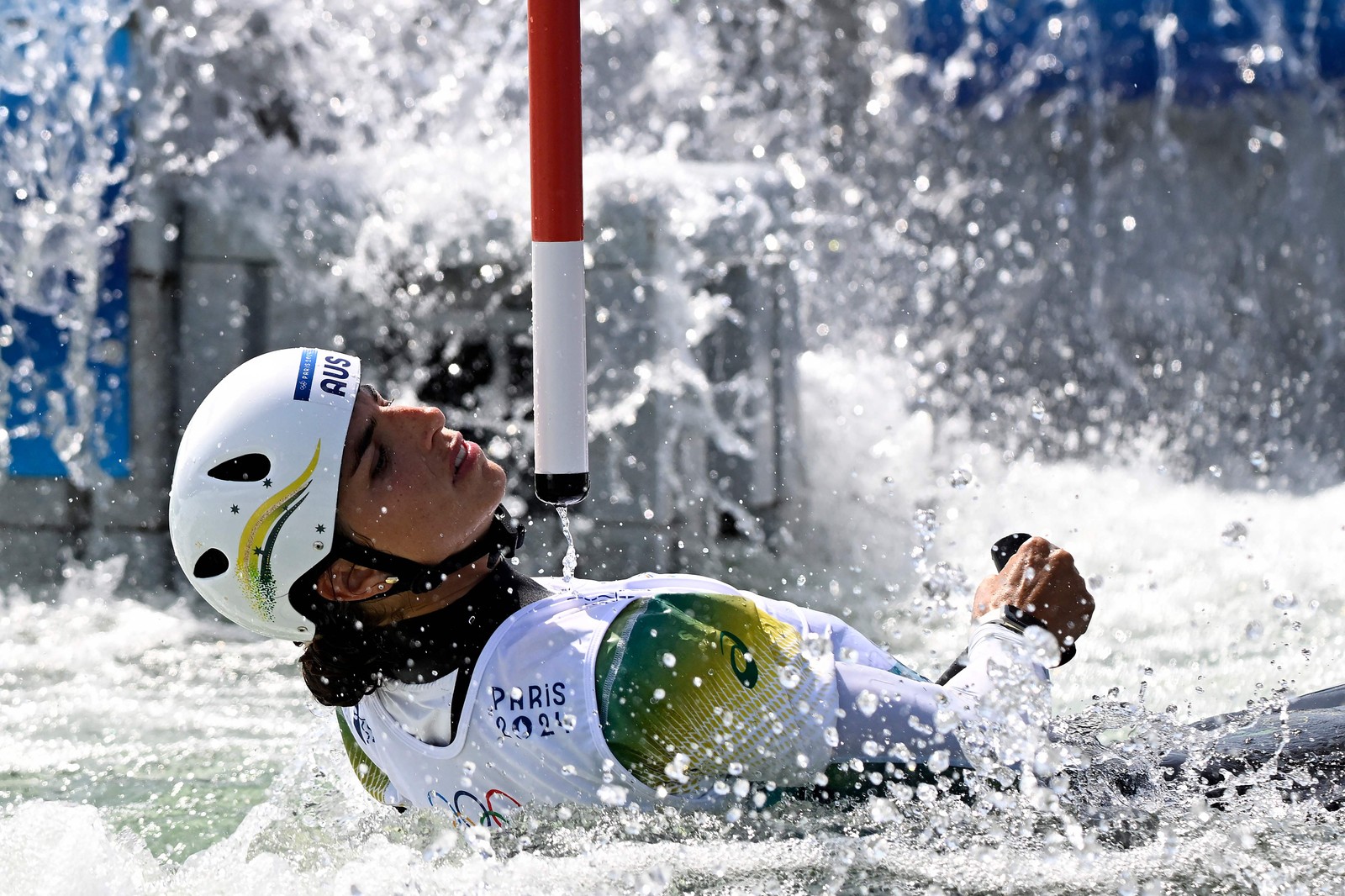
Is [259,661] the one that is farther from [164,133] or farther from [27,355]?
[164,133]

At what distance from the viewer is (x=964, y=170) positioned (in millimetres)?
9742

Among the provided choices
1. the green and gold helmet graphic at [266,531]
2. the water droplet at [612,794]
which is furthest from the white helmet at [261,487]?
the water droplet at [612,794]

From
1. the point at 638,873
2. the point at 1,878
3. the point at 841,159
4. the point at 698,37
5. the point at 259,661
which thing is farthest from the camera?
the point at 841,159

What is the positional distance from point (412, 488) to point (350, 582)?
0.22 m

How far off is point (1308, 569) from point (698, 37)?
5332 millimetres

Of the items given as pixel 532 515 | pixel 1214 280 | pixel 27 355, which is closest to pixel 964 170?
pixel 1214 280

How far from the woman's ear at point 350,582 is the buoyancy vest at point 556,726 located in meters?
0.25

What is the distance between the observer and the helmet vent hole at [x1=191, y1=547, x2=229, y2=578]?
2.61 m

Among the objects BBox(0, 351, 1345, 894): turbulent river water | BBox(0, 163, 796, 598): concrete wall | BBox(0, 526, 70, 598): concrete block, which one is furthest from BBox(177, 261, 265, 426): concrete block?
BBox(0, 351, 1345, 894): turbulent river water

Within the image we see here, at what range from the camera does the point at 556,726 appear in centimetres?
242

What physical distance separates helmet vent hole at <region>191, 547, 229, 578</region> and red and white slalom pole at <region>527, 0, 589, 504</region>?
0.59 metres

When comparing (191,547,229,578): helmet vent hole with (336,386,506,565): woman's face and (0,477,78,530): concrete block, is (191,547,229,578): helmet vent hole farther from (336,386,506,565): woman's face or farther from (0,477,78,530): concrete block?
(0,477,78,530): concrete block

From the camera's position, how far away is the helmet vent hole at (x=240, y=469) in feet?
8.48

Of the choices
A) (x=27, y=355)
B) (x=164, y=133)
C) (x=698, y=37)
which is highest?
(x=698, y=37)
